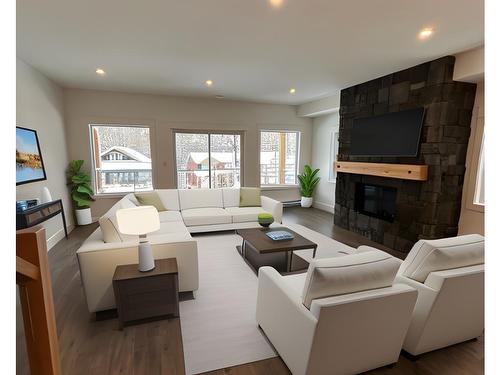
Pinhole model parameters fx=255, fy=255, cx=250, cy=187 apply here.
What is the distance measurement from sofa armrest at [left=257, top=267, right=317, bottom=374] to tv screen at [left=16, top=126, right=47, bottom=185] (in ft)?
11.1

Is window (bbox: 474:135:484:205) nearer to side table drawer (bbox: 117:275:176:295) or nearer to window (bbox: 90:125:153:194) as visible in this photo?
side table drawer (bbox: 117:275:176:295)

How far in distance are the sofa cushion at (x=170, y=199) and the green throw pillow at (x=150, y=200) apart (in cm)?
11

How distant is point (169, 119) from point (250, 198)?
8.68 ft

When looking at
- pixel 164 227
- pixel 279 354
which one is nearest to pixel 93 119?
pixel 164 227

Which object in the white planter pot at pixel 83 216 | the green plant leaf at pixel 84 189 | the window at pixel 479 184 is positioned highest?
the window at pixel 479 184

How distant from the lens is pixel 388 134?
407cm

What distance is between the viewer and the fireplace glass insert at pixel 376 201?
13.8ft

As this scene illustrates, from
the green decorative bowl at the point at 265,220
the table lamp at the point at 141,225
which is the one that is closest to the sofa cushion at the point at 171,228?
the green decorative bowl at the point at 265,220

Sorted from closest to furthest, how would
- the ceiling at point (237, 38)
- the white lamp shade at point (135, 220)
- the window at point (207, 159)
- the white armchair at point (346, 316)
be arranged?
the white armchair at point (346, 316) < the white lamp shade at point (135, 220) < the ceiling at point (237, 38) < the window at point (207, 159)

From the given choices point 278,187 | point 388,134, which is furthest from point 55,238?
point 388,134

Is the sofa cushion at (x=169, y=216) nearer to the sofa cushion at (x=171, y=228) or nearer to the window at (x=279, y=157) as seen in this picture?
the sofa cushion at (x=171, y=228)

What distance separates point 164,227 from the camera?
375 centimetres
